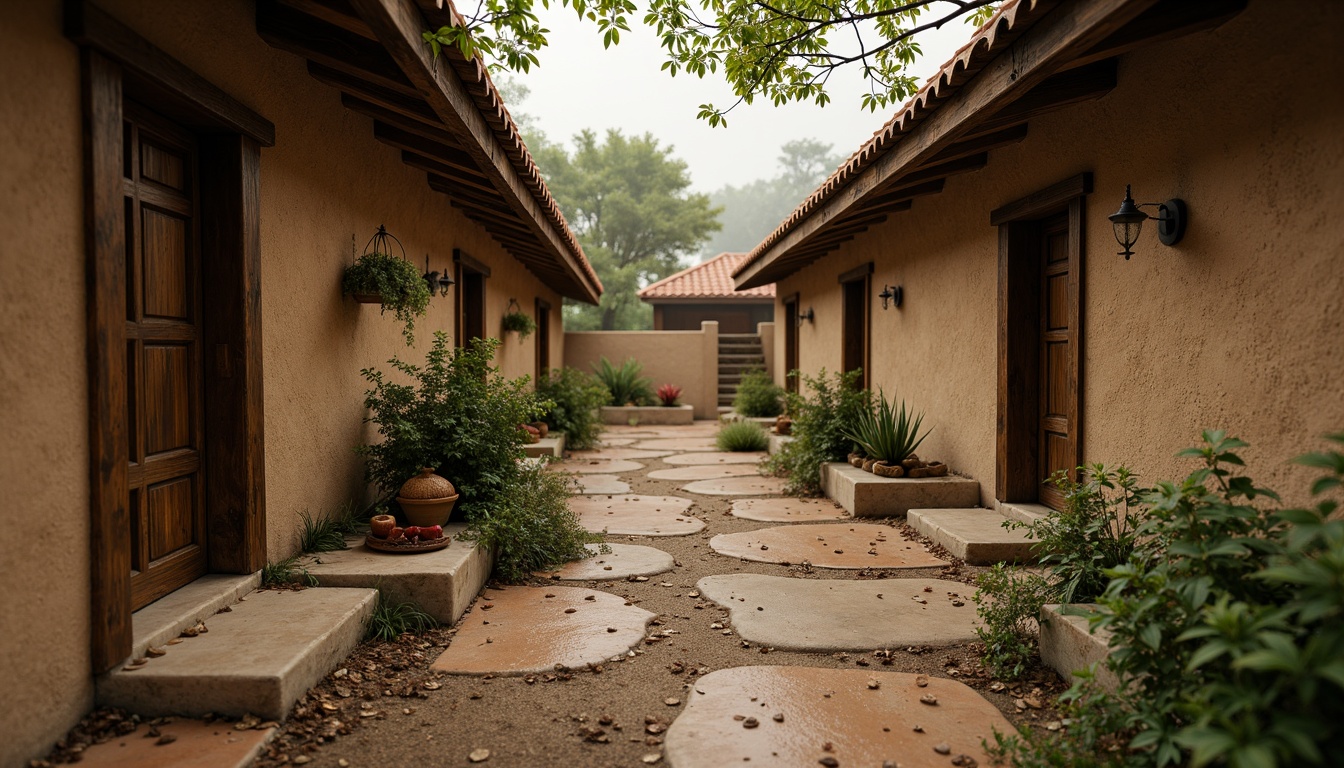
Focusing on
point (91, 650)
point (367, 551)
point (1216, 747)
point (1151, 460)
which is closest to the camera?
point (1216, 747)

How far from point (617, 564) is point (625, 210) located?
2503cm

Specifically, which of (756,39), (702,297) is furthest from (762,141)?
(756,39)

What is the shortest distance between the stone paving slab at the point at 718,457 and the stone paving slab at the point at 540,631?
518 centimetres

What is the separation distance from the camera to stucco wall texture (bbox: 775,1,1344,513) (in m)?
2.76

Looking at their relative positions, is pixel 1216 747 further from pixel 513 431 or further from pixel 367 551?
pixel 513 431

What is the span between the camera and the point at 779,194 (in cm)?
6344

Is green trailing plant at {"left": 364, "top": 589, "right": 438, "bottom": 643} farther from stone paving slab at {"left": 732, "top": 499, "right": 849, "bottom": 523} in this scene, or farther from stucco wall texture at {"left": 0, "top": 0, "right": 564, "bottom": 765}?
stone paving slab at {"left": 732, "top": 499, "right": 849, "bottom": 523}

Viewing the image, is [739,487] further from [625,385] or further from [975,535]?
[625,385]

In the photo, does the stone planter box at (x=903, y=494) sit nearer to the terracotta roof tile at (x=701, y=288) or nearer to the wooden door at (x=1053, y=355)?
the wooden door at (x=1053, y=355)

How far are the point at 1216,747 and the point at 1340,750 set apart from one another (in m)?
0.27

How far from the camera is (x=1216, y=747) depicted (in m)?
1.59

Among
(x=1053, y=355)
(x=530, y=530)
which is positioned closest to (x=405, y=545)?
(x=530, y=530)

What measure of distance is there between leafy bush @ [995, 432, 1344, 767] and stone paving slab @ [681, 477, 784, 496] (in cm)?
470

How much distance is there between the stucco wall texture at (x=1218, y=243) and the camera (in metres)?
2.76
